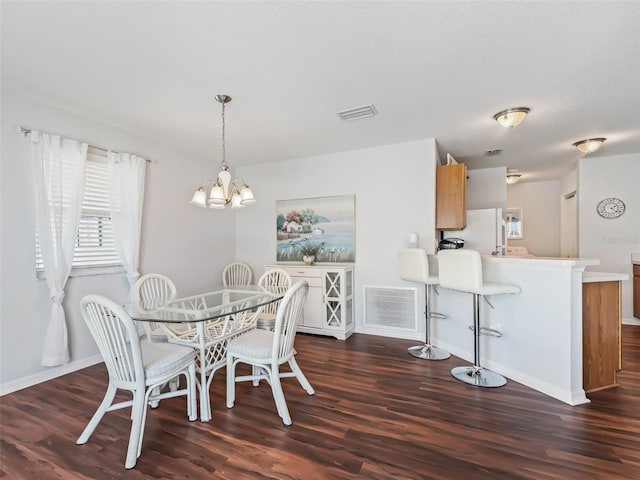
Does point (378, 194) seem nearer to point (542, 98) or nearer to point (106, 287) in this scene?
point (542, 98)

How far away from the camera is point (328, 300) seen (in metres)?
3.94

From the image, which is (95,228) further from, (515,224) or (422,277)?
(515,224)

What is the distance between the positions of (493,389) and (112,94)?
399 cm

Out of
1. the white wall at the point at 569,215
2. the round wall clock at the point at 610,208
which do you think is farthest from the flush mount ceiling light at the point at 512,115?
the white wall at the point at 569,215

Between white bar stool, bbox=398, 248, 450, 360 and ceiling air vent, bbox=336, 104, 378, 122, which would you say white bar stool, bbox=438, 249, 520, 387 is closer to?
white bar stool, bbox=398, 248, 450, 360

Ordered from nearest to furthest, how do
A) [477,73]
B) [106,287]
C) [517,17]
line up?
1. [517,17]
2. [477,73]
3. [106,287]

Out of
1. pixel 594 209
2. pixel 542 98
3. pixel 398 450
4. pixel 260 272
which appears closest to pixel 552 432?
pixel 398 450

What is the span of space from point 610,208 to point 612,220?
0.61 feet

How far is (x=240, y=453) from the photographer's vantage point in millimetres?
1766

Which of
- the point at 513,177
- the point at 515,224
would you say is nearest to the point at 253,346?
the point at 513,177

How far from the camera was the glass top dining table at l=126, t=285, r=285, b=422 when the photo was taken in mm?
2092

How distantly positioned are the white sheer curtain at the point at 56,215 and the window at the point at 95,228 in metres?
0.16

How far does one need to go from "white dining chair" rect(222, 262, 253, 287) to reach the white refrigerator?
3.25m

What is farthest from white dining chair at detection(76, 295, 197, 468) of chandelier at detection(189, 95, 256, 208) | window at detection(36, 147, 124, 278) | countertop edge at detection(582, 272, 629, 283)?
countertop edge at detection(582, 272, 629, 283)
